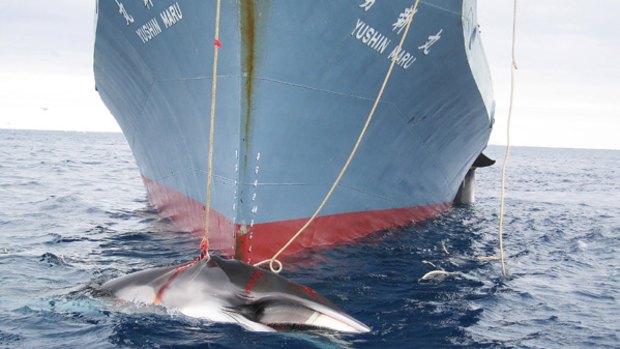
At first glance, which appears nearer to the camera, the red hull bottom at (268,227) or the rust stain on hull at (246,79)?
the rust stain on hull at (246,79)

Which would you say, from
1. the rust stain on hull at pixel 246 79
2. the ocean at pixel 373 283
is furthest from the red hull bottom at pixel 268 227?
the ocean at pixel 373 283

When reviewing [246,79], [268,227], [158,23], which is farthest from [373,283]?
[158,23]

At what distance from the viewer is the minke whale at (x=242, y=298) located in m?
4.18

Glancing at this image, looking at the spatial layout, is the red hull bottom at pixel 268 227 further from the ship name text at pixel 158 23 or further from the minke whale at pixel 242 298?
the ship name text at pixel 158 23

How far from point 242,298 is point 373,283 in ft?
7.69

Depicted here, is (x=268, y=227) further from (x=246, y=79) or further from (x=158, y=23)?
(x=158, y=23)

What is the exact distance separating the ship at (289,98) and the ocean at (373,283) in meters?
0.70

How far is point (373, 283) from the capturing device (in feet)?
20.4

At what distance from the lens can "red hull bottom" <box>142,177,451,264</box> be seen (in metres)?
6.38

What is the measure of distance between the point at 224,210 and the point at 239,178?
1.95ft

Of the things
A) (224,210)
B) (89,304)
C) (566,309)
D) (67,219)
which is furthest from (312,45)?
(67,219)

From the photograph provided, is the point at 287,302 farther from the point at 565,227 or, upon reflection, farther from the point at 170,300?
the point at 565,227

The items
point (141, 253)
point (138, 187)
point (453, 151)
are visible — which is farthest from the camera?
point (138, 187)

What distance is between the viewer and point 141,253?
752 cm
